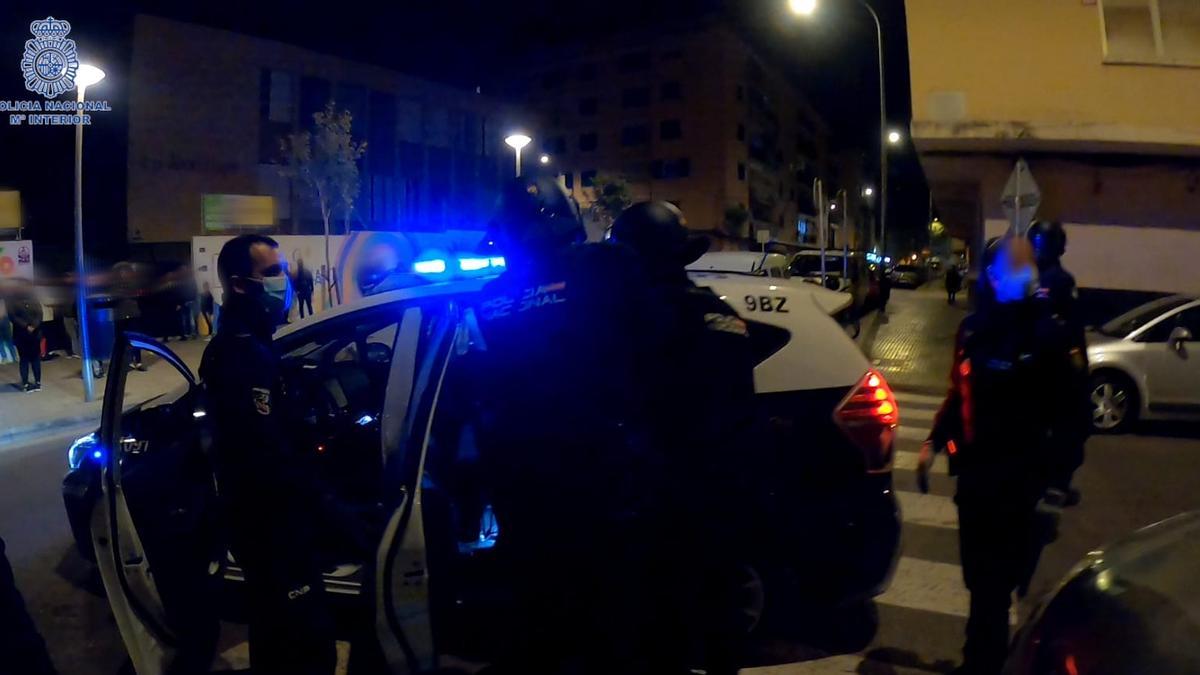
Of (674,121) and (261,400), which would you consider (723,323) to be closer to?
A: (261,400)

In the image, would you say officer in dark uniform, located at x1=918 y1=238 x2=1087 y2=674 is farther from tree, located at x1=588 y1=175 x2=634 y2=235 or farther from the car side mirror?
tree, located at x1=588 y1=175 x2=634 y2=235

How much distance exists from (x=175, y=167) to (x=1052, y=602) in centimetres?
3194

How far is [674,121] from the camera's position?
63.9 meters

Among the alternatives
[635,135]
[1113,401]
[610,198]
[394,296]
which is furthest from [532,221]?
[635,135]

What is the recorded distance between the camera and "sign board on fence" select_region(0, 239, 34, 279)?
1639 centimetres

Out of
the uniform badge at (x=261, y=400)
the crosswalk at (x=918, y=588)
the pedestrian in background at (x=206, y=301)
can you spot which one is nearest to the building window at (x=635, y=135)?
the pedestrian in background at (x=206, y=301)

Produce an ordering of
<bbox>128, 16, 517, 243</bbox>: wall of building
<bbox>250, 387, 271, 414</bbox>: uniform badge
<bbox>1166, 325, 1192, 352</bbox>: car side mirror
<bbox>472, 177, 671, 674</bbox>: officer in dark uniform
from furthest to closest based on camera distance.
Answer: <bbox>128, 16, 517, 243</bbox>: wall of building → <bbox>1166, 325, 1192, 352</bbox>: car side mirror → <bbox>250, 387, 271, 414</bbox>: uniform badge → <bbox>472, 177, 671, 674</bbox>: officer in dark uniform

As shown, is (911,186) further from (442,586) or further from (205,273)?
(442,586)

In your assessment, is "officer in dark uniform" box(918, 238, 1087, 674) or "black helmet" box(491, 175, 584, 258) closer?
"black helmet" box(491, 175, 584, 258)

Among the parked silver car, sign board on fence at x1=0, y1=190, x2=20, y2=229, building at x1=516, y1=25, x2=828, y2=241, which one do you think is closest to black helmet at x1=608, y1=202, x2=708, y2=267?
the parked silver car

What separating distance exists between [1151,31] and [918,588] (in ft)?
43.1

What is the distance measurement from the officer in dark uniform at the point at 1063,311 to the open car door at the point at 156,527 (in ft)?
10.8

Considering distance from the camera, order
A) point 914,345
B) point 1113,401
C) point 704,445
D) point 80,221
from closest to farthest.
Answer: point 704,445, point 1113,401, point 80,221, point 914,345

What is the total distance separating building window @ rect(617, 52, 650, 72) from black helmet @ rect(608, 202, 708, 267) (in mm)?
65694
